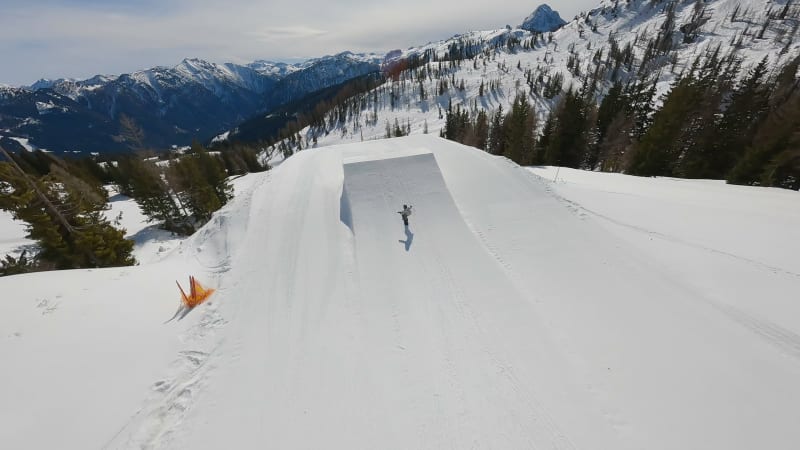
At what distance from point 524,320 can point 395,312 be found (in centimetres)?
407

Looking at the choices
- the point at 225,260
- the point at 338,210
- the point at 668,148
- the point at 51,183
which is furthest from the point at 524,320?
the point at 668,148

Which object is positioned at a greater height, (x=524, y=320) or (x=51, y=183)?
(x=51, y=183)

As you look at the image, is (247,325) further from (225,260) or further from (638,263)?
(638,263)

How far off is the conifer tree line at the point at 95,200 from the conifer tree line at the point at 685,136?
1700 inches

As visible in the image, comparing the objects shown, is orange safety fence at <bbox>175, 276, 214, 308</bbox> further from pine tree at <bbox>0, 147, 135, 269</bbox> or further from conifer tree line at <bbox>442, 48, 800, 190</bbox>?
conifer tree line at <bbox>442, 48, 800, 190</bbox>

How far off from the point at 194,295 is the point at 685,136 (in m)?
46.7

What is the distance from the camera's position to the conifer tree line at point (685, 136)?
2320 cm

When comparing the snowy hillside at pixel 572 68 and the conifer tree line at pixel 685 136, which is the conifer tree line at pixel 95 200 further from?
the snowy hillside at pixel 572 68

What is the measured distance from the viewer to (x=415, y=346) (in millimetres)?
8266

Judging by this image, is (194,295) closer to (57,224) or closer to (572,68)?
(57,224)

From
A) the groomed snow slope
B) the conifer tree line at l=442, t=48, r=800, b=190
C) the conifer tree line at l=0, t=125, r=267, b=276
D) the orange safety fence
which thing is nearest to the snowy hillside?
the conifer tree line at l=442, t=48, r=800, b=190

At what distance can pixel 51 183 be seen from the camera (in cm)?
1788

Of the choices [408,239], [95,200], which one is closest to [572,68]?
[408,239]

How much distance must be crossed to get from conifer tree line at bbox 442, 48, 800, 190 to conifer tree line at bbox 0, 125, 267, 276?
43.2 metres
